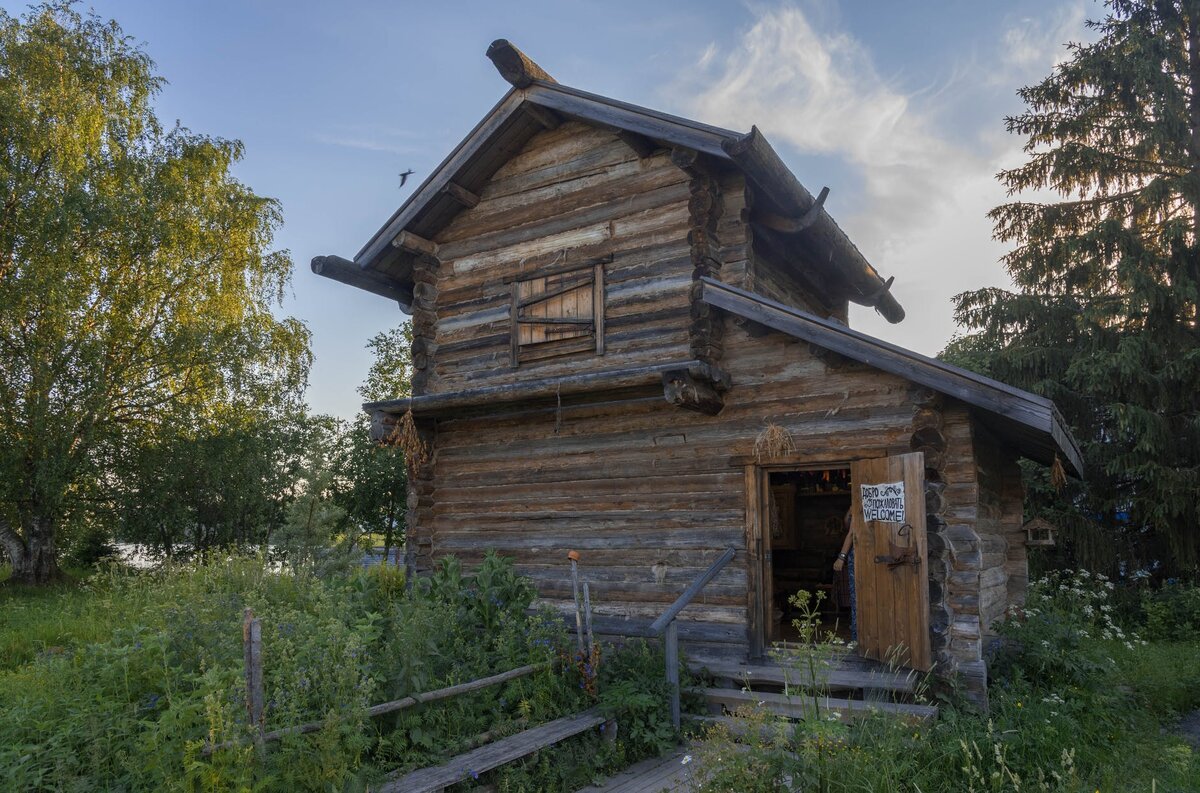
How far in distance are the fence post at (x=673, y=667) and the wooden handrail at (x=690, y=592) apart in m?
0.09

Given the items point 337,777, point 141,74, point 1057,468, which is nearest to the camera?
point 337,777

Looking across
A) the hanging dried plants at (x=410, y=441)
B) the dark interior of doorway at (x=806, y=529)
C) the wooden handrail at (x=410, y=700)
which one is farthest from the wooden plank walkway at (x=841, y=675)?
the dark interior of doorway at (x=806, y=529)

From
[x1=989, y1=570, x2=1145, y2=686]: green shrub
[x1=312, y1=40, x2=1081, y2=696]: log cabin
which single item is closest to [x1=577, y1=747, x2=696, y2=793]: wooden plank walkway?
[x1=312, y1=40, x2=1081, y2=696]: log cabin

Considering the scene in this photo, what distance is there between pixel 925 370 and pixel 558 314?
4.85 m

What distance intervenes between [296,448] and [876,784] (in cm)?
2326

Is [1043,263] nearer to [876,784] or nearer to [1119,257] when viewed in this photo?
[1119,257]

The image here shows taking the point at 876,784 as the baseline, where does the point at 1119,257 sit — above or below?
above

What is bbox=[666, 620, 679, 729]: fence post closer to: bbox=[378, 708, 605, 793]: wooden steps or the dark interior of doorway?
bbox=[378, 708, 605, 793]: wooden steps

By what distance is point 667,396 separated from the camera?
866cm

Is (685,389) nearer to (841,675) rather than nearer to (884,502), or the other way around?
(884,502)

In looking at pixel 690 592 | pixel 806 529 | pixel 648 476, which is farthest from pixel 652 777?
pixel 806 529

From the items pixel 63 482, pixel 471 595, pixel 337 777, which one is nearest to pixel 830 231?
pixel 471 595

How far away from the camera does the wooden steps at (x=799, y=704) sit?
6.68 m

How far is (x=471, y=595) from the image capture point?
8.53 meters
